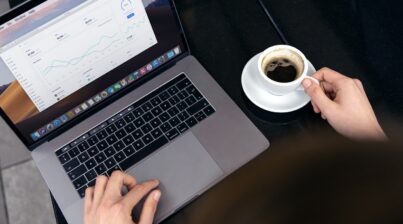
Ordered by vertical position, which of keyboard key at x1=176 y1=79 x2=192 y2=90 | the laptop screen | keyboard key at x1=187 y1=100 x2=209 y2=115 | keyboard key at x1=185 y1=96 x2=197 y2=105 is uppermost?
the laptop screen

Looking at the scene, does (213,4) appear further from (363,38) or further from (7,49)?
(7,49)

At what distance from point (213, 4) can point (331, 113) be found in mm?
399

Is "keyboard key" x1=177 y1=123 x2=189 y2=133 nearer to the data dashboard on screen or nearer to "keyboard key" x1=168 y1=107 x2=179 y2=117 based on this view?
"keyboard key" x1=168 y1=107 x2=179 y2=117

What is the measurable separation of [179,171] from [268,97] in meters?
0.23

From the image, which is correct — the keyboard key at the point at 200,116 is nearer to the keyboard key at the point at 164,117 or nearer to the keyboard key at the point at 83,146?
the keyboard key at the point at 164,117

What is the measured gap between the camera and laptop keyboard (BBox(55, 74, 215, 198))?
76 cm

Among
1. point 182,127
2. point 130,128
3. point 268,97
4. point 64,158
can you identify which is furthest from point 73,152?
point 268,97

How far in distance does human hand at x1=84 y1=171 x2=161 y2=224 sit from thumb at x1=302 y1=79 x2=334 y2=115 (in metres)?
0.34

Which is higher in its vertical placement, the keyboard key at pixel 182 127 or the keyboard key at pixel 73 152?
the keyboard key at pixel 73 152

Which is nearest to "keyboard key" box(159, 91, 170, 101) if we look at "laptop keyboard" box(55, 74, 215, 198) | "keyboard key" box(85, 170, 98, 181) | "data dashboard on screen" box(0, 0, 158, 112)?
"laptop keyboard" box(55, 74, 215, 198)

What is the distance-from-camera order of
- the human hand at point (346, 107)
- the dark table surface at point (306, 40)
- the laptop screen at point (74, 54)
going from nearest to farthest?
the laptop screen at point (74, 54)
the human hand at point (346, 107)
the dark table surface at point (306, 40)

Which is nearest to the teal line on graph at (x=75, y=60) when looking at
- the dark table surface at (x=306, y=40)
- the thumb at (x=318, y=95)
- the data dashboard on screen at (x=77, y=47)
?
the data dashboard on screen at (x=77, y=47)

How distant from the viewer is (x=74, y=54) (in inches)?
27.0

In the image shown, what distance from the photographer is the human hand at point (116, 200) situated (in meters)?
0.66
